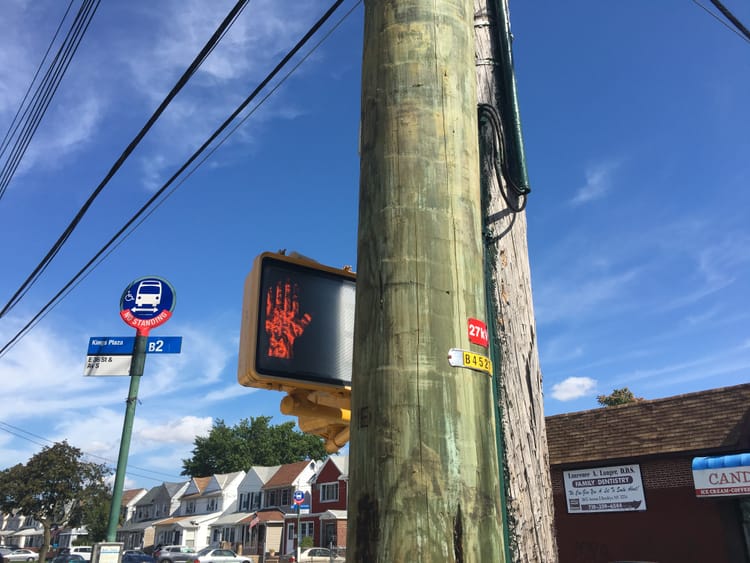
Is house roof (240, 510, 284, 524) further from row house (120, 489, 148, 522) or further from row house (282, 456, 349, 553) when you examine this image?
row house (120, 489, 148, 522)

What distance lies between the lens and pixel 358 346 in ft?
6.02

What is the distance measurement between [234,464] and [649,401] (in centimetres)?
6576

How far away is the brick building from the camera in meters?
18.2

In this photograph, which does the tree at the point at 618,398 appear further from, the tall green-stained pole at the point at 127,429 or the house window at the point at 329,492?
the tall green-stained pole at the point at 127,429

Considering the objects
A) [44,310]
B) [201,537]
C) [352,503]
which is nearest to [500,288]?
[352,503]

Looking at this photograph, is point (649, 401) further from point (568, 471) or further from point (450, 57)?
point (450, 57)

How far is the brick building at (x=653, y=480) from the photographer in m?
18.2

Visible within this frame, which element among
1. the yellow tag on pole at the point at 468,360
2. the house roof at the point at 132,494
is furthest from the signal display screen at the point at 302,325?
the house roof at the point at 132,494

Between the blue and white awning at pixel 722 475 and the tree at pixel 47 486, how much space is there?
44455mm

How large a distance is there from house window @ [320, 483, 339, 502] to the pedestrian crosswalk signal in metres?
48.6

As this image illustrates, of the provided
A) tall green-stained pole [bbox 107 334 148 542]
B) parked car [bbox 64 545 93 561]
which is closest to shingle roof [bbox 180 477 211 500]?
parked car [bbox 64 545 93 561]

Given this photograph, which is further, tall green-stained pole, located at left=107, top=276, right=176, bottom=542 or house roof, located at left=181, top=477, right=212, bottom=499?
house roof, located at left=181, top=477, right=212, bottom=499

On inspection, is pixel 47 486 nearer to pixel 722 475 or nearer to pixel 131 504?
pixel 131 504

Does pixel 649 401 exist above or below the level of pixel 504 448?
above
